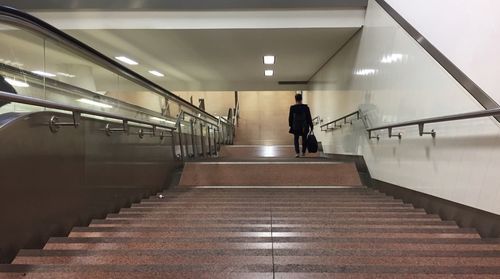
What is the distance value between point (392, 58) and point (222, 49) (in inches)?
Answer: 171

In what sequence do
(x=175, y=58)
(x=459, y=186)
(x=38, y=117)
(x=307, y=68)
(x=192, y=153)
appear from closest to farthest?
1. (x=38, y=117)
2. (x=459, y=186)
3. (x=192, y=153)
4. (x=175, y=58)
5. (x=307, y=68)

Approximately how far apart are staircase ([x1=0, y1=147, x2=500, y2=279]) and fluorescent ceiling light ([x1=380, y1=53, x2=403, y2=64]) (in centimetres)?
160

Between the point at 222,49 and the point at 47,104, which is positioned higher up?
the point at 222,49

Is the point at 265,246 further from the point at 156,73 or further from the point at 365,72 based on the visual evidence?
the point at 156,73

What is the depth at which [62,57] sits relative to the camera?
122 inches

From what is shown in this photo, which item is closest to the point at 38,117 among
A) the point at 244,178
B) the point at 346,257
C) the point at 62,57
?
the point at 62,57

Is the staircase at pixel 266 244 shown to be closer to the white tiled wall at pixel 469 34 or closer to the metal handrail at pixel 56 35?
the white tiled wall at pixel 469 34

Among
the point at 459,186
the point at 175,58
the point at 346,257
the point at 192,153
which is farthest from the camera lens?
the point at 175,58

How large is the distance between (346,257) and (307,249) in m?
0.22

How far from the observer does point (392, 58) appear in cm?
436

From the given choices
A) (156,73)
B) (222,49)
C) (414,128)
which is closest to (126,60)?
(156,73)

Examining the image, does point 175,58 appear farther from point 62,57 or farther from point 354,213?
point 354,213

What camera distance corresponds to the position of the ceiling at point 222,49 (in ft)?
21.8

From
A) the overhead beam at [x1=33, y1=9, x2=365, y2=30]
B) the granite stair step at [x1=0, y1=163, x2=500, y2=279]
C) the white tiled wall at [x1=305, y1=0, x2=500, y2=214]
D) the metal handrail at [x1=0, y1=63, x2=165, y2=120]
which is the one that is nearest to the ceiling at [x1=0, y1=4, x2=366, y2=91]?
the overhead beam at [x1=33, y1=9, x2=365, y2=30]
